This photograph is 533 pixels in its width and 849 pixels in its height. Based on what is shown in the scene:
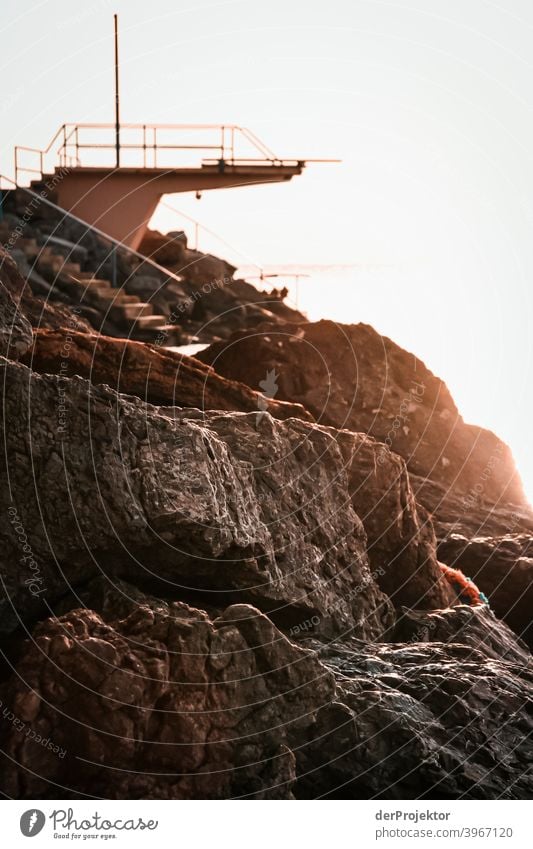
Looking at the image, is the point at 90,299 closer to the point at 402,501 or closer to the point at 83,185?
the point at 83,185

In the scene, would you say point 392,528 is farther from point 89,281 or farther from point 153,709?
point 89,281

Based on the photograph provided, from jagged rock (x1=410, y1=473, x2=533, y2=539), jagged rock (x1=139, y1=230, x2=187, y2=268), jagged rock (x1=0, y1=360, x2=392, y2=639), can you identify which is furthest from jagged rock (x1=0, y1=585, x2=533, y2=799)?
jagged rock (x1=139, y1=230, x2=187, y2=268)

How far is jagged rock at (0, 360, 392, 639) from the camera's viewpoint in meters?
9.02

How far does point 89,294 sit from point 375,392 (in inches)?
398

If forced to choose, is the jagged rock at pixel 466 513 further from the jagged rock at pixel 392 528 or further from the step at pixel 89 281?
the step at pixel 89 281

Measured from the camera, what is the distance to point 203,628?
8.52 m

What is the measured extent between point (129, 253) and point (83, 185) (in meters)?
3.05

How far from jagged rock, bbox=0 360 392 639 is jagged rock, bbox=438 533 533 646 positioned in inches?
147

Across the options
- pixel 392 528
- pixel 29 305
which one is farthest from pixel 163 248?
pixel 392 528

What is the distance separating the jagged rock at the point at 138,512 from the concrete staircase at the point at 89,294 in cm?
1412

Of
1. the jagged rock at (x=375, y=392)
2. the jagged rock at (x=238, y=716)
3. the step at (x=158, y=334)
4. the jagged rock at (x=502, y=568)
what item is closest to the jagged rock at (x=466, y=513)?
the jagged rock at (x=375, y=392)

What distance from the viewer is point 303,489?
37.4ft

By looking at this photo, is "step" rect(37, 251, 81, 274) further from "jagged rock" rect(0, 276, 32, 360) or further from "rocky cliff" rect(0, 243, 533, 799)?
"jagged rock" rect(0, 276, 32, 360)

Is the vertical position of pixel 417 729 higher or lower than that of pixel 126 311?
lower
